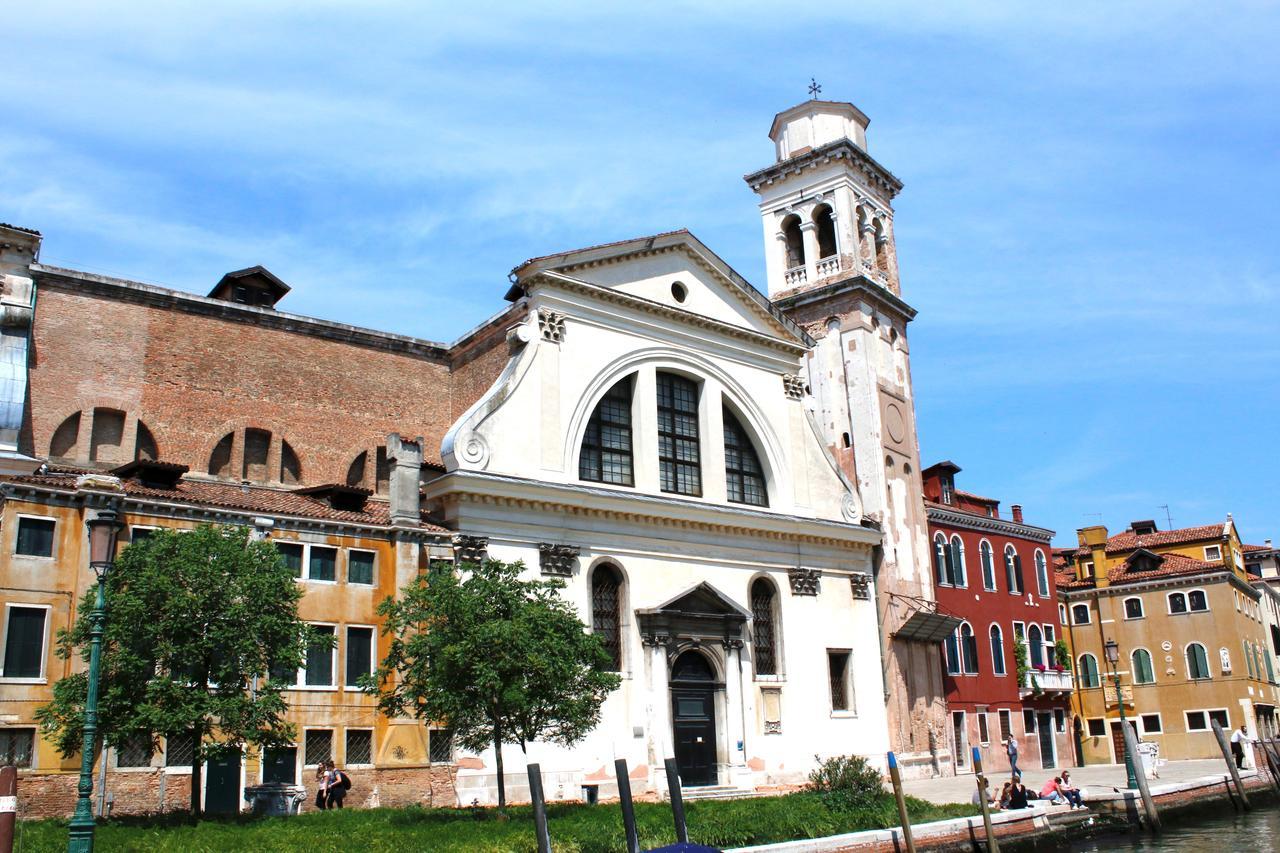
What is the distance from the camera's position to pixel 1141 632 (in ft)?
160

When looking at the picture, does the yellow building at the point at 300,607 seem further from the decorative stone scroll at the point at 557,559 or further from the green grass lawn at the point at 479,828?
the decorative stone scroll at the point at 557,559

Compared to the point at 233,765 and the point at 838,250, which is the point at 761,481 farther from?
the point at 233,765

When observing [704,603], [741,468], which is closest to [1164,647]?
[741,468]

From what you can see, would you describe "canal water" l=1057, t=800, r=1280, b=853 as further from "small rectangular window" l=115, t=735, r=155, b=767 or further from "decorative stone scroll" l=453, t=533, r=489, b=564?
"small rectangular window" l=115, t=735, r=155, b=767

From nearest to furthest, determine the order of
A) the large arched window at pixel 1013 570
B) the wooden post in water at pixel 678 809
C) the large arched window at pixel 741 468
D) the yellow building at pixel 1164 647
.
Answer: the wooden post in water at pixel 678 809 < the large arched window at pixel 741 468 < the large arched window at pixel 1013 570 < the yellow building at pixel 1164 647

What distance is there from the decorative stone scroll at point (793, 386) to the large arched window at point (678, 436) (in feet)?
10.7

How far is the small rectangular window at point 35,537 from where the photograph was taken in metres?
20.0

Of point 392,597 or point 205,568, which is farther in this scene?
point 392,597

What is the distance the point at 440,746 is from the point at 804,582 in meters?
11.6

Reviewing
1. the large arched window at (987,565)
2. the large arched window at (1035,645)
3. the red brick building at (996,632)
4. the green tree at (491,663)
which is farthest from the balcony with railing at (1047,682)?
the green tree at (491,663)

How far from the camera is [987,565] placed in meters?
39.9

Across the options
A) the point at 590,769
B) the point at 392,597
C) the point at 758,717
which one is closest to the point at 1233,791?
the point at 758,717

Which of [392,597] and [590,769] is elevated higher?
[392,597]

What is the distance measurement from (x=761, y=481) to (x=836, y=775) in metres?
9.89
